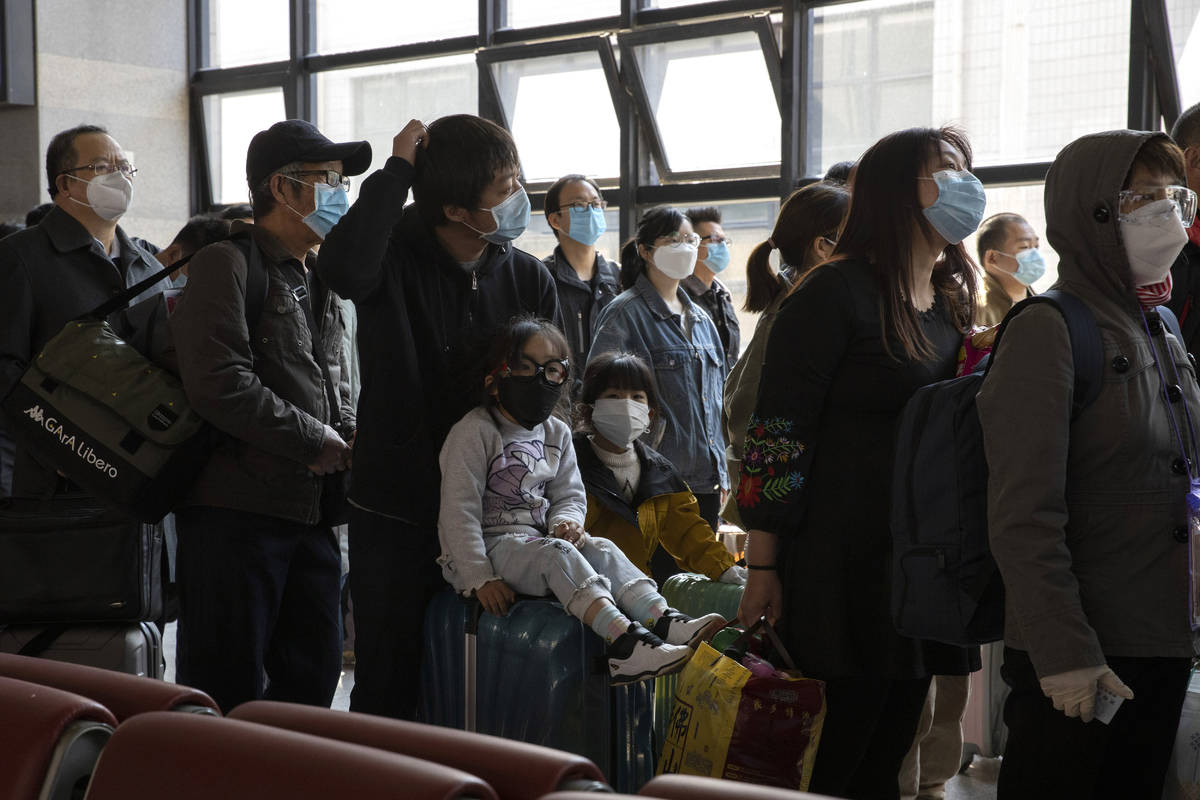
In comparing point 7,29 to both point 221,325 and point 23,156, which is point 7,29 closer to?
point 23,156

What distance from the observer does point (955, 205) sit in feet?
7.16

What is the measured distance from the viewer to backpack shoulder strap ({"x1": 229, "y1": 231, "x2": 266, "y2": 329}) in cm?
267

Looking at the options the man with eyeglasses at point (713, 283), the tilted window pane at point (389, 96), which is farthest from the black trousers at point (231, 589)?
the tilted window pane at point (389, 96)

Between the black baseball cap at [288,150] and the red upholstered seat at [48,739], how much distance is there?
1724mm

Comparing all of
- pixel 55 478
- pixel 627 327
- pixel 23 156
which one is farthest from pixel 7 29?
pixel 55 478

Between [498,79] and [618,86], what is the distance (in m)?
0.84

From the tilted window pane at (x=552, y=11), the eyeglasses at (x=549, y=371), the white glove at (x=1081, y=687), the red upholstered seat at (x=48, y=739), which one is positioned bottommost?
the white glove at (x=1081, y=687)

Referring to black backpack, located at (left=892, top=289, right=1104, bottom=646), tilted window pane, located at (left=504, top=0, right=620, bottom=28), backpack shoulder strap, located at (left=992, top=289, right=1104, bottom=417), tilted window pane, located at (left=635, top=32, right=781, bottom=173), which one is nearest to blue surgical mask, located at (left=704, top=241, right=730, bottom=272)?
tilted window pane, located at (left=635, top=32, right=781, bottom=173)

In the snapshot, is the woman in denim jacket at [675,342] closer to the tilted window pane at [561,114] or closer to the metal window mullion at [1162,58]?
the metal window mullion at [1162,58]

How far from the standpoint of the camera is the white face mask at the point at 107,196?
144 inches

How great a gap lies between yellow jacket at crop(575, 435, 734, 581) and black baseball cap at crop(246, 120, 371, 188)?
37.3 inches

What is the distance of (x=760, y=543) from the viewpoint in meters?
2.20

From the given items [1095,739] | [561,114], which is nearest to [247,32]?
[561,114]

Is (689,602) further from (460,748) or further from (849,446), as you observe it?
(460,748)
